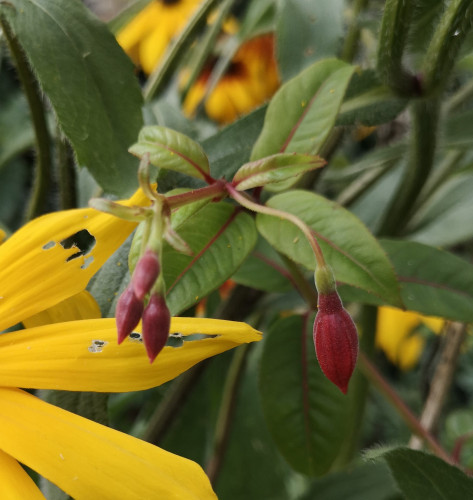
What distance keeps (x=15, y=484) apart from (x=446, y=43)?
330 millimetres

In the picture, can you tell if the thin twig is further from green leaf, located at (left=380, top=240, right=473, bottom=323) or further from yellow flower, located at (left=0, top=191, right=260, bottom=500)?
yellow flower, located at (left=0, top=191, right=260, bottom=500)

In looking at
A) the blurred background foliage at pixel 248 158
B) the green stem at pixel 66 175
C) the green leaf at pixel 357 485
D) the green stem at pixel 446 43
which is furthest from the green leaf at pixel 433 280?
the green leaf at pixel 357 485

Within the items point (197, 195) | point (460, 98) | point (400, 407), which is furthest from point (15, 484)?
point (460, 98)

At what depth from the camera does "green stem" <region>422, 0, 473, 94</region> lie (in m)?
0.42

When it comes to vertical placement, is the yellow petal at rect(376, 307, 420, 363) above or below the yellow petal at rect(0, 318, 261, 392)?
below

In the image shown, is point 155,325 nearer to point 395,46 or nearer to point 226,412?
point 395,46

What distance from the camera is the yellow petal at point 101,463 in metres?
0.33

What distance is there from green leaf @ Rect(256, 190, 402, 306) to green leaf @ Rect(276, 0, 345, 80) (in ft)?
0.68

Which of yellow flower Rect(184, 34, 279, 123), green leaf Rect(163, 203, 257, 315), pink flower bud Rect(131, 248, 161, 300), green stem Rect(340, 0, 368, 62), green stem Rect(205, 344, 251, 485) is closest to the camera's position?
pink flower bud Rect(131, 248, 161, 300)

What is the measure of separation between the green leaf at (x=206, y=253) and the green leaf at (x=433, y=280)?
0.13m

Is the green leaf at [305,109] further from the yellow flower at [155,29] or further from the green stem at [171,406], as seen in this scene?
the yellow flower at [155,29]

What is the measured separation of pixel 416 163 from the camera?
1.80 ft

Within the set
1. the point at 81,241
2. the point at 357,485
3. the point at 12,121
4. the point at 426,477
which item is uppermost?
the point at 81,241

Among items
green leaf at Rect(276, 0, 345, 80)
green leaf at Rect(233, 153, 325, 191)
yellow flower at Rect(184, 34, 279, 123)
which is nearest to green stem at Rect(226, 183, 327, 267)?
green leaf at Rect(233, 153, 325, 191)
